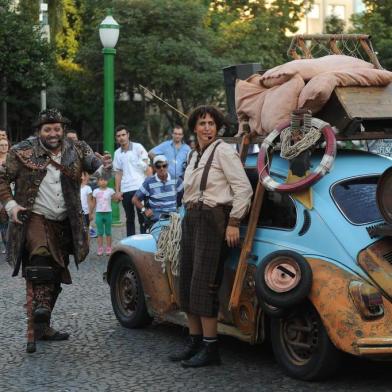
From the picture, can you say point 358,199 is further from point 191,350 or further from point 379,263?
point 191,350

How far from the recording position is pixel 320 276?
6.02 metres

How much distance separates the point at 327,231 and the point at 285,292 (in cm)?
47

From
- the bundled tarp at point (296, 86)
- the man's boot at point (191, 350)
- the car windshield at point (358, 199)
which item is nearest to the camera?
the car windshield at point (358, 199)

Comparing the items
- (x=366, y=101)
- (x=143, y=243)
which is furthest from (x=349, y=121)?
(x=143, y=243)

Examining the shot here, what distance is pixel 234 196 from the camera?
6.60 meters

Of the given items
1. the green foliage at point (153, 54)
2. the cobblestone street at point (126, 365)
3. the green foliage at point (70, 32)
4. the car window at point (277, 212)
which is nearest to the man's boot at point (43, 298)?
the cobblestone street at point (126, 365)

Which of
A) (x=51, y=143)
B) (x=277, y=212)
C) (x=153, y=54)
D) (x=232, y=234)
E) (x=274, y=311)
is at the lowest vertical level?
(x=274, y=311)

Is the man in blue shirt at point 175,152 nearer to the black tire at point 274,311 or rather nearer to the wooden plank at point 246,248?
the wooden plank at point 246,248

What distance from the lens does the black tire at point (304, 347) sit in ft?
19.8

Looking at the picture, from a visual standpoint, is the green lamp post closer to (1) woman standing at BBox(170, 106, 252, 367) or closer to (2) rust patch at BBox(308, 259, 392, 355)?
Result: (1) woman standing at BBox(170, 106, 252, 367)

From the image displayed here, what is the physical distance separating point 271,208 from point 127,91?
3424 cm

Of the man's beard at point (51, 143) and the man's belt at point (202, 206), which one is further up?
the man's beard at point (51, 143)

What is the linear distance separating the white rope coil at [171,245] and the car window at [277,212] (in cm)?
78

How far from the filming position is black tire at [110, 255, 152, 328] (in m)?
7.94
